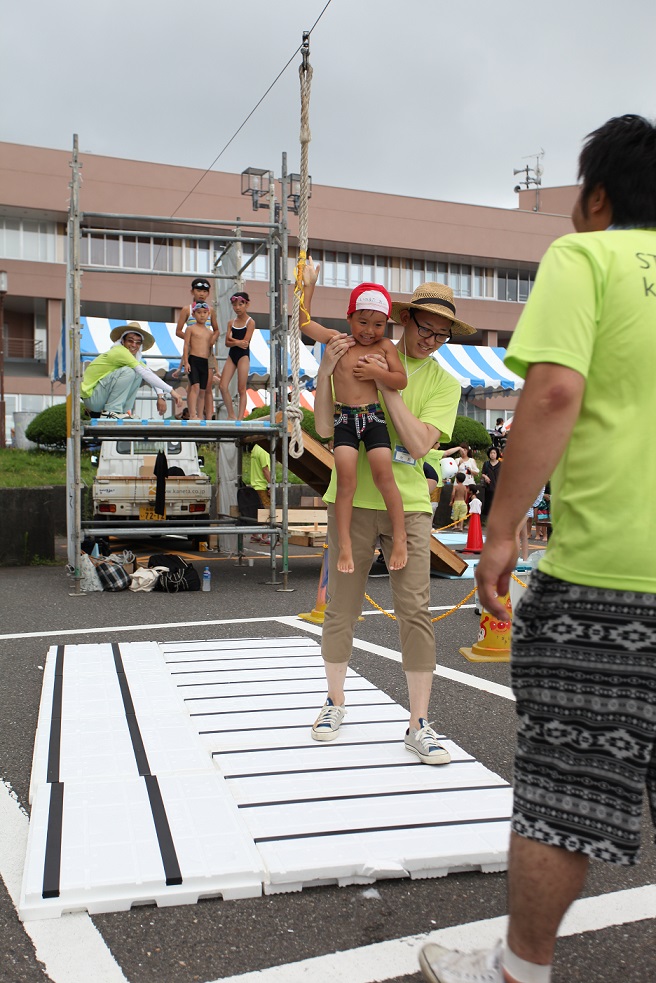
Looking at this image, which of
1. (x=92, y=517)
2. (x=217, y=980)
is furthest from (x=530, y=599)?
(x=92, y=517)

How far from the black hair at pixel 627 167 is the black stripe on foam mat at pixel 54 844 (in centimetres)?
237

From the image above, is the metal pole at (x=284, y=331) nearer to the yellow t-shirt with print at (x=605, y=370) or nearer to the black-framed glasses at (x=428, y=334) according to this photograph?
the black-framed glasses at (x=428, y=334)

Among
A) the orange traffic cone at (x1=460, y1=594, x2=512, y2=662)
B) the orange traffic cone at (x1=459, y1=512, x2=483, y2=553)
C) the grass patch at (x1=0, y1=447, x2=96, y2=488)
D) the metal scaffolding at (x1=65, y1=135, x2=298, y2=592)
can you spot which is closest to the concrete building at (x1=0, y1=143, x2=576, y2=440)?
the grass patch at (x1=0, y1=447, x2=96, y2=488)

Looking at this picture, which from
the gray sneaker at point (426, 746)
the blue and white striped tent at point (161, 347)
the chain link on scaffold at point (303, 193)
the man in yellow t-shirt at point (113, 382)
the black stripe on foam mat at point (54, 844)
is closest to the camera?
the black stripe on foam mat at point (54, 844)

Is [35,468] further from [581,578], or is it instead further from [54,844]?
[581,578]

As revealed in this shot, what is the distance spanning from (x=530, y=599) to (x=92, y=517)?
45.7ft

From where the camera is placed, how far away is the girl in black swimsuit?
11508 millimetres

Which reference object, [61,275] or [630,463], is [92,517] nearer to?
[630,463]

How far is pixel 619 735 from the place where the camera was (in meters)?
1.87

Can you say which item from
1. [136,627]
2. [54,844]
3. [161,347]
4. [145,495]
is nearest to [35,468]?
[161,347]

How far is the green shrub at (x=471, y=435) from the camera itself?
91.5 ft

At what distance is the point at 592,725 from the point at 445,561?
938 centimetres

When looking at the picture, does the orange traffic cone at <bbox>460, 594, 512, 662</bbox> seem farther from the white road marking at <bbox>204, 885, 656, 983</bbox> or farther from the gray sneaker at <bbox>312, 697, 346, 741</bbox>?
the white road marking at <bbox>204, 885, 656, 983</bbox>

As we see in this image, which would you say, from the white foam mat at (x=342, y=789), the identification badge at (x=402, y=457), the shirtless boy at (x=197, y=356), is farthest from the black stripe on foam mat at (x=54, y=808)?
the shirtless boy at (x=197, y=356)
